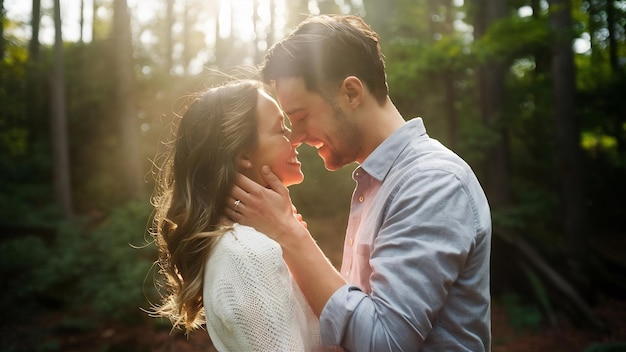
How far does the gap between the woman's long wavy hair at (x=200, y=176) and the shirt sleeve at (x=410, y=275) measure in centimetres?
63

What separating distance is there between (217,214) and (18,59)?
11130 mm

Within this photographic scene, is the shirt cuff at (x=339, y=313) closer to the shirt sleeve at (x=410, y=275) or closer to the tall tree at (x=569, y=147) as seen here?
the shirt sleeve at (x=410, y=275)

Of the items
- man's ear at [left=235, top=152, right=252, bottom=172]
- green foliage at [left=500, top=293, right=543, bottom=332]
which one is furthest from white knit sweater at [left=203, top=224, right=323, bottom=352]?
green foliage at [left=500, top=293, right=543, bottom=332]

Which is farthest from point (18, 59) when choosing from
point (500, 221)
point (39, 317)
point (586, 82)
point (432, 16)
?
point (586, 82)

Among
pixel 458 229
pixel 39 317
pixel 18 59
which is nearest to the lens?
pixel 458 229

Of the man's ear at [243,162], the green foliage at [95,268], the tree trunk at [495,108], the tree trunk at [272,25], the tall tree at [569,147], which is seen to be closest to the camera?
the man's ear at [243,162]

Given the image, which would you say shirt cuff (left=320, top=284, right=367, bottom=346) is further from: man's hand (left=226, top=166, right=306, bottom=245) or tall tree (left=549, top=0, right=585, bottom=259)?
tall tree (left=549, top=0, right=585, bottom=259)

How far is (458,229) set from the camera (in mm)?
1641

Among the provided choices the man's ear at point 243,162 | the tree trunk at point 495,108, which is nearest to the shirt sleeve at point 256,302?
the man's ear at point 243,162

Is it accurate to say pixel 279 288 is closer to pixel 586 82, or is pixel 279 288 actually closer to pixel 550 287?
pixel 550 287

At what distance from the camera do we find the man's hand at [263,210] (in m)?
1.98

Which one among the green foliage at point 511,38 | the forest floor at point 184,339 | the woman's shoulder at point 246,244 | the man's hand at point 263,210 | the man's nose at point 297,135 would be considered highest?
the green foliage at point 511,38

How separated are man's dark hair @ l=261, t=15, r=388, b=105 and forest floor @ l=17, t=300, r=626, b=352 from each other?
19.3 ft

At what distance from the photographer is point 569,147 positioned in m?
10.1
